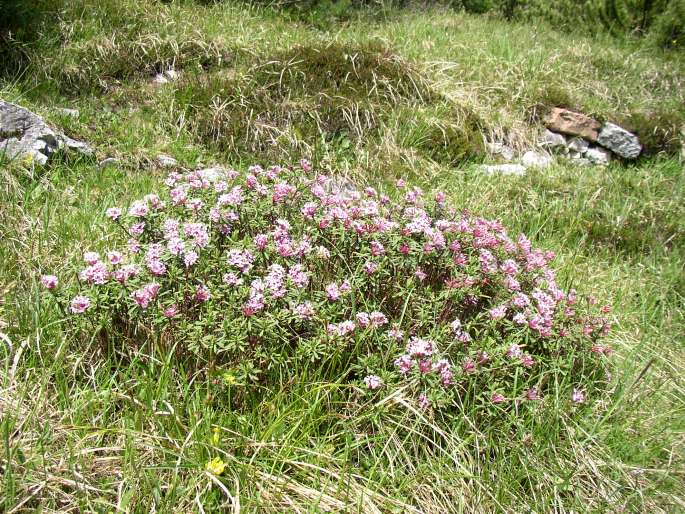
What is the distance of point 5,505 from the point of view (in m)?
1.79

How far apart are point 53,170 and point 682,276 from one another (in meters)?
4.93

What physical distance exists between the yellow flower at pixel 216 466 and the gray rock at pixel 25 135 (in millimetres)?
2906

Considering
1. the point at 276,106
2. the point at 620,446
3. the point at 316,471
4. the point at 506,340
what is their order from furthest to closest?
the point at 276,106, the point at 506,340, the point at 620,446, the point at 316,471

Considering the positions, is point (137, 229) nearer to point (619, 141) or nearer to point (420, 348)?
point (420, 348)

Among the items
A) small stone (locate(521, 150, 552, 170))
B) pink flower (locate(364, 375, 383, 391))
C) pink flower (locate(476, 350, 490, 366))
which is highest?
pink flower (locate(476, 350, 490, 366))

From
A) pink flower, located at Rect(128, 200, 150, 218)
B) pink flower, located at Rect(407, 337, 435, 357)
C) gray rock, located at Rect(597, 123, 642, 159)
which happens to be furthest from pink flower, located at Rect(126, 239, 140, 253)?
gray rock, located at Rect(597, 123, 642, 159)

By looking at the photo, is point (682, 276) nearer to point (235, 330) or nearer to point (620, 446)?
point (620, 446)

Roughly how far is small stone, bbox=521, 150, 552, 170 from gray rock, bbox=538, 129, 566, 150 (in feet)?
0.72

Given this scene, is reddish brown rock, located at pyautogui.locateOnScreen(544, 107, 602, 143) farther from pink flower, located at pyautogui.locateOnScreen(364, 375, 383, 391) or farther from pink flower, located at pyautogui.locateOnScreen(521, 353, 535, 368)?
pink flower, located at pyautogui.locateOnScreen(364, 375, 383, 391)

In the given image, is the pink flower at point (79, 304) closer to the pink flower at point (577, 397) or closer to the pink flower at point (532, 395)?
the pink flower at point (532, 395)

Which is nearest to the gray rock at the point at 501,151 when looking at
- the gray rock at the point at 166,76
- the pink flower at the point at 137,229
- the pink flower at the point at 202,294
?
the gray rock at the point at 166,76

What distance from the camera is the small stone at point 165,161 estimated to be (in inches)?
182

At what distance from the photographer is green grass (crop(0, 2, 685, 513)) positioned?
6.84 feet

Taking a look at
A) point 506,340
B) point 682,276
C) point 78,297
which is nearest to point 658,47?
point 682,276
